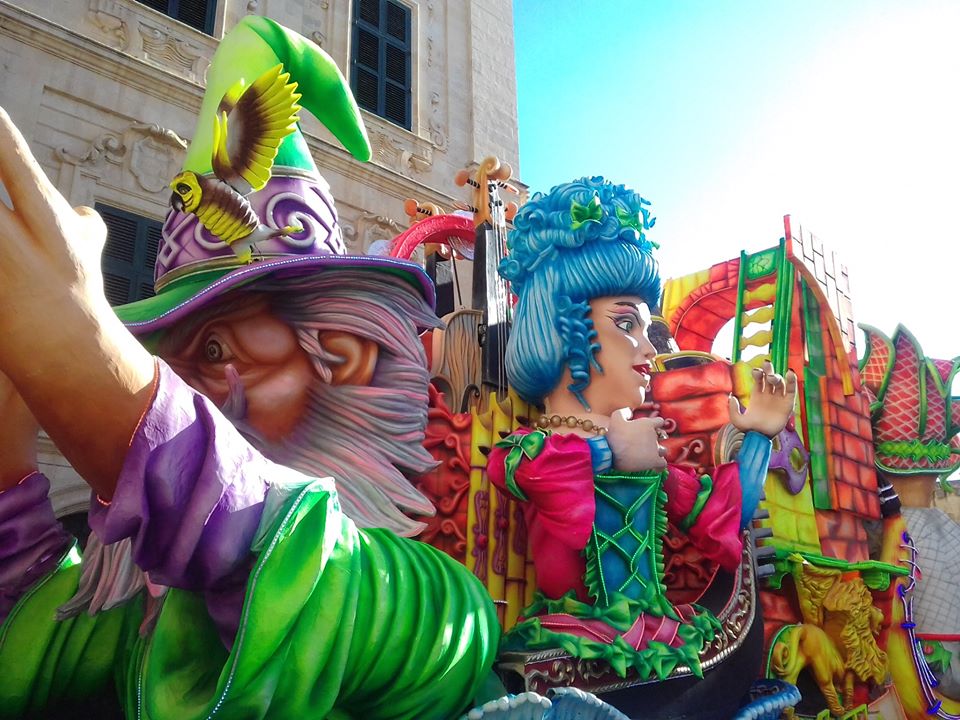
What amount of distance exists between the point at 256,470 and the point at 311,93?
154 cm

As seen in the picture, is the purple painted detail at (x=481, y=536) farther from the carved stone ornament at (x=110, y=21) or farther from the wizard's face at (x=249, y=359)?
the carved stone ornament at (x=110, y=21)

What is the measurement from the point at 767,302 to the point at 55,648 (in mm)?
4179

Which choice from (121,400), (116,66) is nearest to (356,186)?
(116,66)

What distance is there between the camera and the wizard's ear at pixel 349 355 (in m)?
2.36

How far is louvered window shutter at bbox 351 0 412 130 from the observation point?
24.8 feet

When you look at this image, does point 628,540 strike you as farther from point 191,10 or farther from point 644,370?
point 191,10

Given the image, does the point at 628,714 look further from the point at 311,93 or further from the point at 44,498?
the point at 311,93

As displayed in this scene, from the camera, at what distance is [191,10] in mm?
6754

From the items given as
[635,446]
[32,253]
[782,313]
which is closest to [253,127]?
[32,253]

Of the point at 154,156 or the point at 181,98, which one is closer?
the point at 154,156

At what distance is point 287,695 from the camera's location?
5.43 ft

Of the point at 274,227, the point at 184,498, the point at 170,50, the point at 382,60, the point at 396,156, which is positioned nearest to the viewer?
the point at 184,498

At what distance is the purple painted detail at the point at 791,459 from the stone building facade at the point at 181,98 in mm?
3711

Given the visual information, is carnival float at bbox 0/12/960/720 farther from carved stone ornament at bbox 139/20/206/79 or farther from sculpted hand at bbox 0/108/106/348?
carved stone ornament at bbox 139/20/206/79
